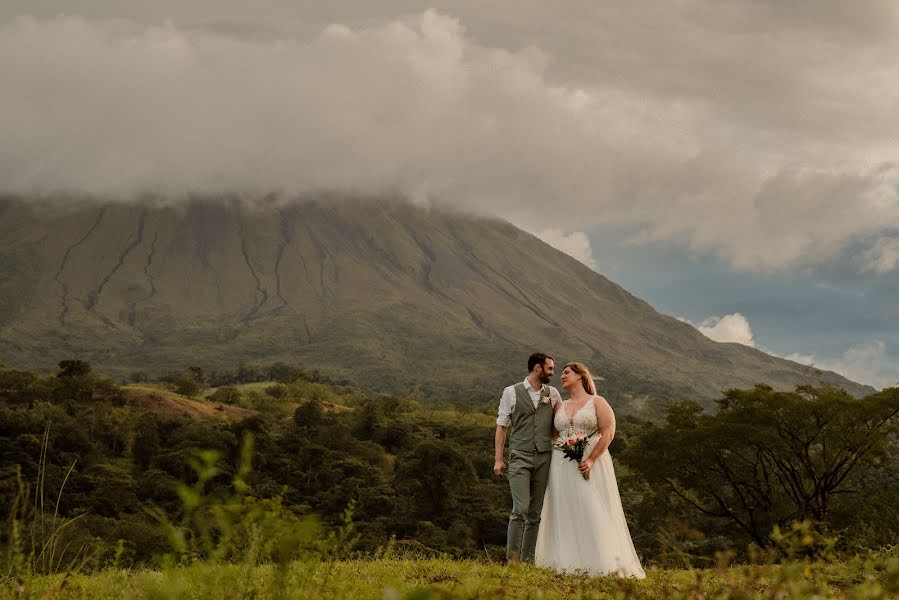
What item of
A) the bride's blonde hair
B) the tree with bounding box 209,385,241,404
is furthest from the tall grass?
the tree with bounding box 209,385,241,404

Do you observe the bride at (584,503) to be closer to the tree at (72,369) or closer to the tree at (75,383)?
the tree at (75,383)

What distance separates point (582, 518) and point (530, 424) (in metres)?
1.11

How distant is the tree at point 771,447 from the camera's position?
24344 millimetres

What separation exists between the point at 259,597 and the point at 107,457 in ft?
142

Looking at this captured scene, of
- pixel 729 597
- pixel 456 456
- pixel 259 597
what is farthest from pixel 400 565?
pixel 456 456

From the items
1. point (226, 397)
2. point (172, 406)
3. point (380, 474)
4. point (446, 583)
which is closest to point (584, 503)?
point (446, 583)

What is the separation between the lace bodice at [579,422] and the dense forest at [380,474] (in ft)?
5.71

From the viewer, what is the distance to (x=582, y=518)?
8.47 m

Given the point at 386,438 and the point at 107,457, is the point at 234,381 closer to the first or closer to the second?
the point at 386,438

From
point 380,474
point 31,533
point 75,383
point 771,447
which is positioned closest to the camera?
point 31,533

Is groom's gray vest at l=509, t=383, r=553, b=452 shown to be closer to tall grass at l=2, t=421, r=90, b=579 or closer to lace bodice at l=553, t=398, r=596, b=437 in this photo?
lace bodice at l=553, t=398, r=596, b=437

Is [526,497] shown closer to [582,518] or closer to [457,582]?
[582,518]

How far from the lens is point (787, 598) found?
189 inches

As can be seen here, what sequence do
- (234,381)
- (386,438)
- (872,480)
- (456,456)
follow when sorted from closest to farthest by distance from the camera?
(872,480) < (456,456) < (386,438) < (234,381)
